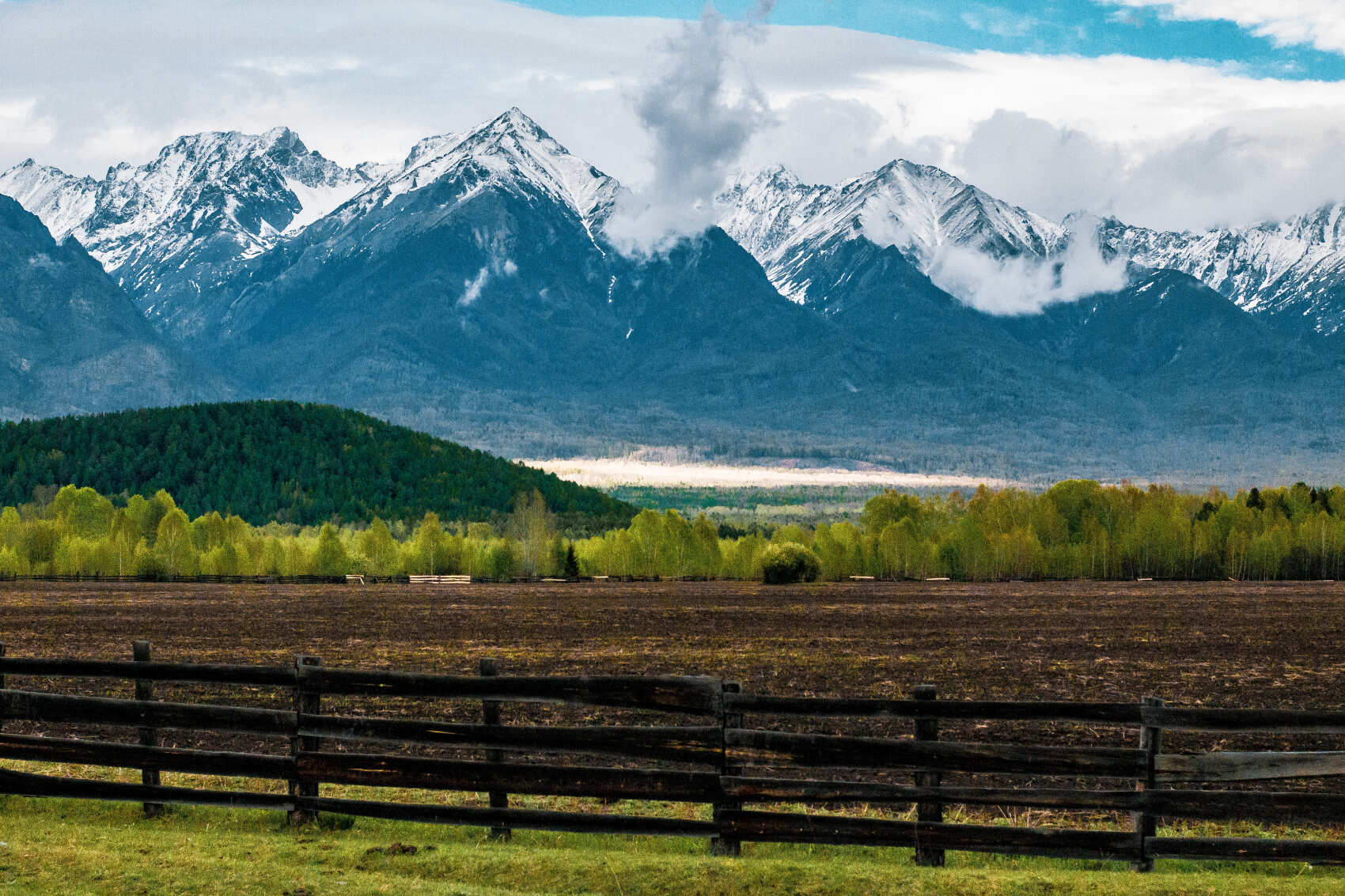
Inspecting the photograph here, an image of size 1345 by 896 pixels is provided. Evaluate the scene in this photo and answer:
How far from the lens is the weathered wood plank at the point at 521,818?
56.4ft

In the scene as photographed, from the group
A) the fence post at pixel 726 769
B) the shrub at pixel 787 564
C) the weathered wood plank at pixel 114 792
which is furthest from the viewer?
the shrub at pixel 787 564

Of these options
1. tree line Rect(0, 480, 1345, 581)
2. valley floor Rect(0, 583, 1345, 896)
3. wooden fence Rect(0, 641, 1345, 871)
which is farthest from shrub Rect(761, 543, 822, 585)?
wooden fence Rect(0, 641, 1345, 871)

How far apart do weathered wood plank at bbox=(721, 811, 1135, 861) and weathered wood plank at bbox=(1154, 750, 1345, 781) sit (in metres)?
0.94

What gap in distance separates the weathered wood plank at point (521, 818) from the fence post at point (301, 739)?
136mm

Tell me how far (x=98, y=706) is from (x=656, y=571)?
15526 cm

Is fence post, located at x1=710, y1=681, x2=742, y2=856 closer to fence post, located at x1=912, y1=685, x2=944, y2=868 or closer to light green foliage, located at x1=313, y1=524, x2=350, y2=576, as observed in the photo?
fence post, located at x1=912, y1=685, x2=944, y2=868

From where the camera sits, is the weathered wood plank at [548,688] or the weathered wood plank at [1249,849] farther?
the weathered wood plank at [548,688]

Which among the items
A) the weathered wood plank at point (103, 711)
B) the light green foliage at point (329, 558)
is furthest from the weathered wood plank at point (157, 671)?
the light green foliage at point (329, 558)

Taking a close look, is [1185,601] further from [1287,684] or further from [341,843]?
[341,843]

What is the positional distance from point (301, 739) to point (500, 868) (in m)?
3.50

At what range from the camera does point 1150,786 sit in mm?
16438

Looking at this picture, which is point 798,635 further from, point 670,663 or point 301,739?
point 301,739

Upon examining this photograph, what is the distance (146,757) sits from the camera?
1903 cm

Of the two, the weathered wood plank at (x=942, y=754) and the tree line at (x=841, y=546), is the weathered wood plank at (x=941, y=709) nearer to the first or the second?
the weathered wood plank at (x=942, y=754)
